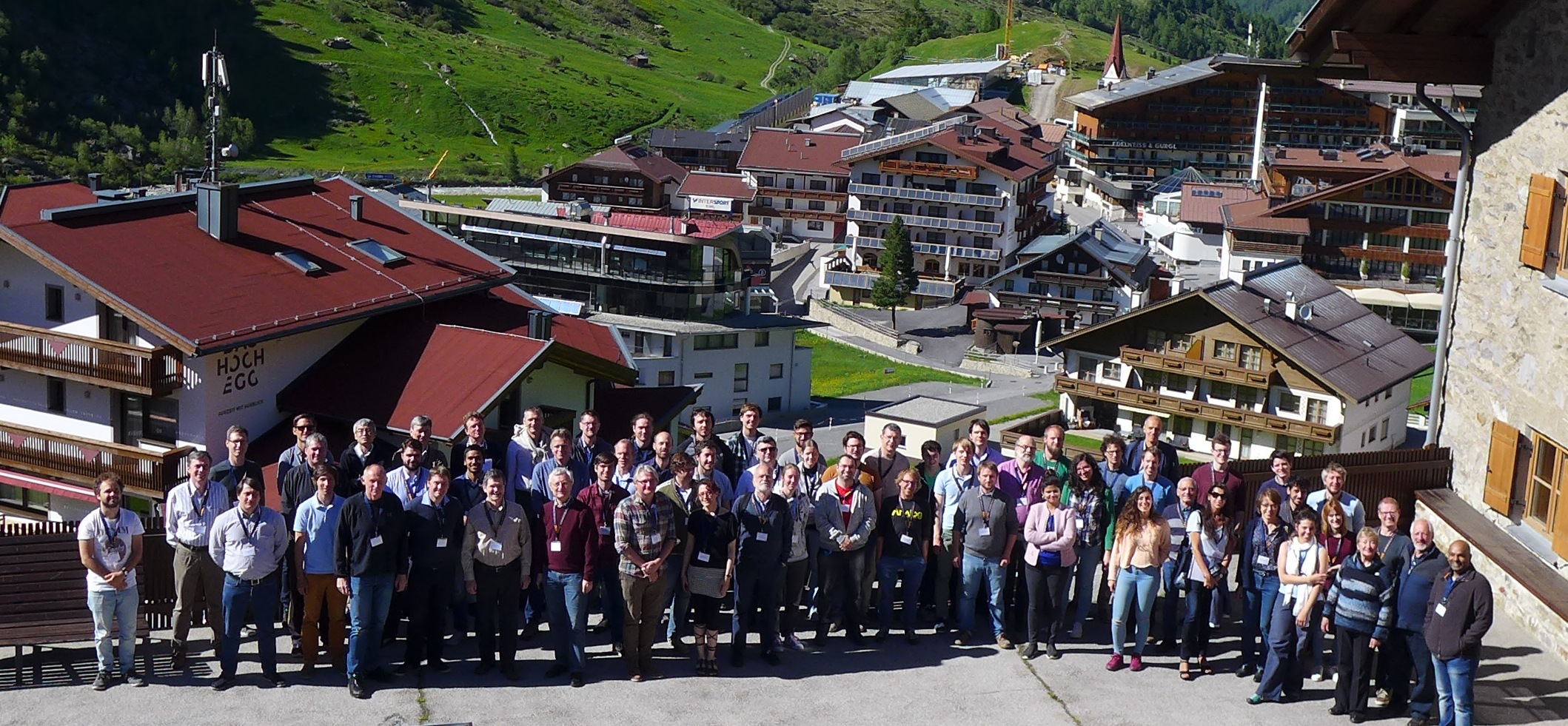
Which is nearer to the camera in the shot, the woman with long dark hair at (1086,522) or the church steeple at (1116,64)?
the woman with long dark hair at (1086,522)

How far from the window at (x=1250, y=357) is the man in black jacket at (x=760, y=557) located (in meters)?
35.8

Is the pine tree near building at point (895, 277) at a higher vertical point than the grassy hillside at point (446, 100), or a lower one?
lower

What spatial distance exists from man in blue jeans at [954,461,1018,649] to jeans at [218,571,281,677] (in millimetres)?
6078

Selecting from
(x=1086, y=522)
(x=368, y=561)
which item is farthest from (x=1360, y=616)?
(x=368, y=561)

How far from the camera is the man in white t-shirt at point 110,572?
12766 mm

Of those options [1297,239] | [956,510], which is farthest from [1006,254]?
[956,510]

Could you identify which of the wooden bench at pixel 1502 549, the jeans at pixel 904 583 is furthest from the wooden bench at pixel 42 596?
the wooden bench at pixel 1502 549

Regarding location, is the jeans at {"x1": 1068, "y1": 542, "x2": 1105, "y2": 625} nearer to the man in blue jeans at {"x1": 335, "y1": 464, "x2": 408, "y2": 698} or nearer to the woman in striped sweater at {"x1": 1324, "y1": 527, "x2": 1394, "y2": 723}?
the woman in striped sweater at {"x1": 1324, "y1": 527, "x2": 1394, "y2": 723}

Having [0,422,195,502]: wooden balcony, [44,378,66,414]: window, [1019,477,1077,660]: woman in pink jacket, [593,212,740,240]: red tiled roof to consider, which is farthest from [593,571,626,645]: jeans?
[593,212,740,240]: red tiled roof

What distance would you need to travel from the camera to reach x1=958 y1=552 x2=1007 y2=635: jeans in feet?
48.0

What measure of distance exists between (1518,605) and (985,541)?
18.7ft

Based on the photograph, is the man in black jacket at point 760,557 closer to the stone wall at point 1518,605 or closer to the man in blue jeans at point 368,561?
the man in blue jeans at point 368,561

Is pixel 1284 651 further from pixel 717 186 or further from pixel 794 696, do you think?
pixel 717 186

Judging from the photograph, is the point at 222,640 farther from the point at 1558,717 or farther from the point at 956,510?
the point at 1558,717
